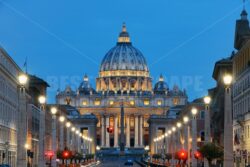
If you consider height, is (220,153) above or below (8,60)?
below

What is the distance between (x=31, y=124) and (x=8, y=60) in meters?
28.2

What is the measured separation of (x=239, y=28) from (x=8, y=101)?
24045mm

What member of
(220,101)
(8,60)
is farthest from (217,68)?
(8,60)

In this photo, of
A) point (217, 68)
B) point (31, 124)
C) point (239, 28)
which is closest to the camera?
point (239, 28)

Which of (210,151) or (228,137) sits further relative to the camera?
(210,151)

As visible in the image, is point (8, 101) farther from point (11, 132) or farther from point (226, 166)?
point (226, 166)

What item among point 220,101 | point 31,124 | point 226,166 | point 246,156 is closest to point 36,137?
point 31,124

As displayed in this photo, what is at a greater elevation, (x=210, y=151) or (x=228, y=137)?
(x=228, y=137)

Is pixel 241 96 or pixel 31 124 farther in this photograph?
pixel 31 124

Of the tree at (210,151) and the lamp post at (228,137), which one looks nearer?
the lamp post at (228,137)

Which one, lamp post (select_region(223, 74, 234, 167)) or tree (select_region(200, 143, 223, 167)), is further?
tree (select_region(200, 143, 223, 167))

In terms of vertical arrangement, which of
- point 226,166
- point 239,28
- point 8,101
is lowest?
point 226,166

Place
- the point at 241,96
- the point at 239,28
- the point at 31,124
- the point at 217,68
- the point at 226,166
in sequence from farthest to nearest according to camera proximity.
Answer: the point at 217,68 → the point at 31,124 → the point at 239,28 → the point at 241,96 → the point at 226,166

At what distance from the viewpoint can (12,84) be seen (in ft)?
277
